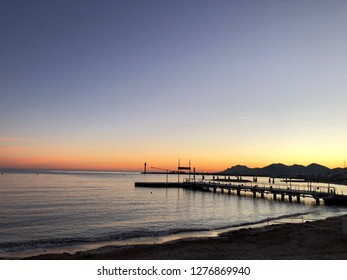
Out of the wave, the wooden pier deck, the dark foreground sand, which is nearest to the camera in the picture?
the dark foreground sand

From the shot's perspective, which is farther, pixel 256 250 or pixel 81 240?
pixel 81 240

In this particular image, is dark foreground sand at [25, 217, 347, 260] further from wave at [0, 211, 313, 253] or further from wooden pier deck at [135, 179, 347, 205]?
wooden pier deck at [135, 179, 347, 205]

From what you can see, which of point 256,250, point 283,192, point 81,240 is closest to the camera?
point 256,250

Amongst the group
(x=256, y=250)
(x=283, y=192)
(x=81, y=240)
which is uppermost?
(x=283, y=192)

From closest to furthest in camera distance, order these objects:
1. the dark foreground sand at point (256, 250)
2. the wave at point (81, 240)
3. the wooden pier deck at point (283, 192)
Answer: the dark foreground sand at point (256, 250) < the wave at point (81, 240) < the wooden pier deck at point (283, 192)

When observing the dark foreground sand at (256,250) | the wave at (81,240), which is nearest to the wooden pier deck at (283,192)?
the wave at (81,240)

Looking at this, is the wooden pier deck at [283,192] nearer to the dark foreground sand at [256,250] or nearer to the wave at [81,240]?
the wave at [81,240]

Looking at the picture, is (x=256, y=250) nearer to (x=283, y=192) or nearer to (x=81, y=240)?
(x=81, y=240)

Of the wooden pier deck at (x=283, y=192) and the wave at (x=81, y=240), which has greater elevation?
the wooden pier deck at (x=283, y=192)

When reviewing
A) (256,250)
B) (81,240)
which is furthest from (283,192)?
(256,250)

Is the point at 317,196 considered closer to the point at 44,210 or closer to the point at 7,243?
the point at 44,210

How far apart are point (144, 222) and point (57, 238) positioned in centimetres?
1259

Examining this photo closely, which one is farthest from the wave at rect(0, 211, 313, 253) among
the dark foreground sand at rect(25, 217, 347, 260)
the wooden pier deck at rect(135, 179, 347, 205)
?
the wooden pier deck at rect(135, 179, 347, 205)
